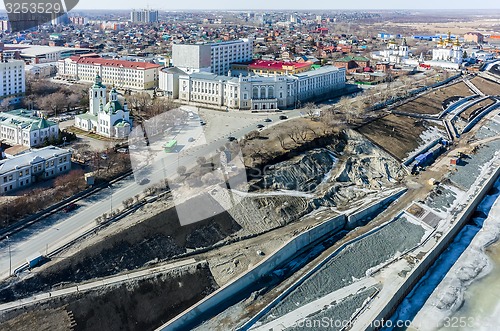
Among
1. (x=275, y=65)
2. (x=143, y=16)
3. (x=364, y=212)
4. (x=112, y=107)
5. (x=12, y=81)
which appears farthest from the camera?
(x=143, y=16)

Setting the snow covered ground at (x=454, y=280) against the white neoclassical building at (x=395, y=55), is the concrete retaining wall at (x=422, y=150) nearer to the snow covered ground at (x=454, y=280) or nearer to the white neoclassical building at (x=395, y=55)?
the snow covered ground at (x=454, y=280)

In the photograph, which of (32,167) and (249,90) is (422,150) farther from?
(32,167)

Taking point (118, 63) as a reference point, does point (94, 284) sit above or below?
below

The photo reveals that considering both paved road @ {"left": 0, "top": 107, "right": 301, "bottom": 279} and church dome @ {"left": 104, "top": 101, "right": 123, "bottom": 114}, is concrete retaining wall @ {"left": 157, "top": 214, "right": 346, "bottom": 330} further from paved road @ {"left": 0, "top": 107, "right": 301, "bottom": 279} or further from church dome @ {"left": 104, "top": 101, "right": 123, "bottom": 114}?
church dome @ {"left": 104, "top": 101, "right": 123, "bottom": 114}

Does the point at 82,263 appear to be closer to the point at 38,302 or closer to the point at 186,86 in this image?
the point at 38,302

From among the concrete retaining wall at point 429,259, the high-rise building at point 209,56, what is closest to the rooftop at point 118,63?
the high-rise building at point 209,56

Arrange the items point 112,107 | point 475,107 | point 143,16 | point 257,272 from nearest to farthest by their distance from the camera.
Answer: point 257,272, point 112,107, point 475,107, point 143,16

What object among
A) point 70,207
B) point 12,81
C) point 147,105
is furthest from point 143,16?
point 70,207
